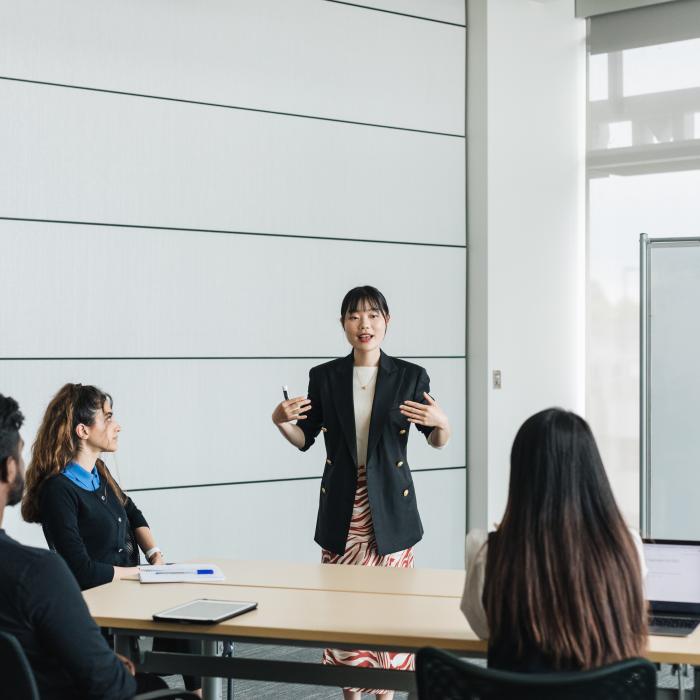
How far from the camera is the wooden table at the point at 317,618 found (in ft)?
8.13

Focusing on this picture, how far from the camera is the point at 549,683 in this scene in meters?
1.70

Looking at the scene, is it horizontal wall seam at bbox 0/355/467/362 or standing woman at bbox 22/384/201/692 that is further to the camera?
horizontal wall seam at bbox 0/355/467/362

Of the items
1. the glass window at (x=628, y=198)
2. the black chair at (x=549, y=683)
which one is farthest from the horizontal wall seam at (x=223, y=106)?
the black chair at (x=549, y=683)

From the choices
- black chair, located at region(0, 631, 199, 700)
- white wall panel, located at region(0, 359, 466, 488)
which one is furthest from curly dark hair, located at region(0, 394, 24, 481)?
white wall panel, located at region(0, 359, 466, 488)

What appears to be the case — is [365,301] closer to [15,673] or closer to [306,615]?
[306,615]

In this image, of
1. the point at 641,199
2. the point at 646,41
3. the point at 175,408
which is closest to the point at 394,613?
Result: the point at 175,408

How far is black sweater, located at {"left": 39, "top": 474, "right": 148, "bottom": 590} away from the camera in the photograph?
122 inches

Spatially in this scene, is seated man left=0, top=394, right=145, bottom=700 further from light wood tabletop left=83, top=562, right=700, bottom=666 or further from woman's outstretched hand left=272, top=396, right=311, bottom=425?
woman's outstretched hand left=272, top=396, right=311, bottom=425

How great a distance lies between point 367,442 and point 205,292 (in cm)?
173

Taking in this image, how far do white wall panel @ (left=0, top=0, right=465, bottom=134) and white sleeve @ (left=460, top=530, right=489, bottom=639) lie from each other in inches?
129

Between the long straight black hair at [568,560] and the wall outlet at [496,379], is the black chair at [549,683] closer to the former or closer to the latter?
the long straight black hair at [568,560]

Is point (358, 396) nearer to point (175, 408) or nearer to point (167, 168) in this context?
point (175, 408)

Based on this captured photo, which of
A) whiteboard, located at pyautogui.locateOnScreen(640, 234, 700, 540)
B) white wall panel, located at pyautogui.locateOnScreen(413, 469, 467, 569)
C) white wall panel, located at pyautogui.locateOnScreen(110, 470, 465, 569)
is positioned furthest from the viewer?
white wall panel, located at pyautogui.locateOnScreen(413, 469, 467, 569)

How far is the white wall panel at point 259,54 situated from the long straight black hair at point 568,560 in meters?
3.44
